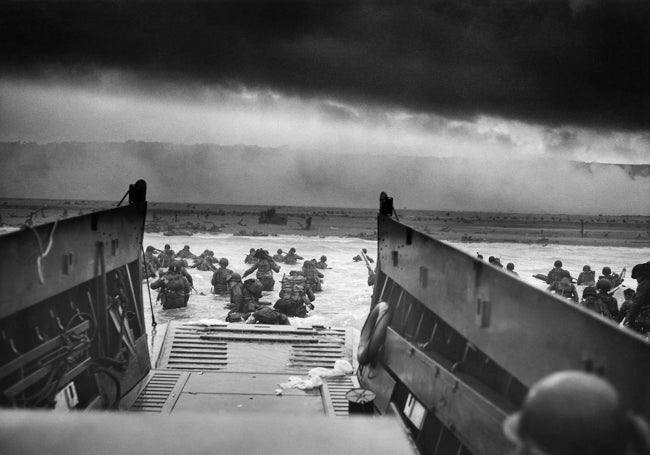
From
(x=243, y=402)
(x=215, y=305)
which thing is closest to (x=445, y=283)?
(x=243, y=402)

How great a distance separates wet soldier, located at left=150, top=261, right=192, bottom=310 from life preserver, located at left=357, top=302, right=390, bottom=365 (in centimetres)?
672

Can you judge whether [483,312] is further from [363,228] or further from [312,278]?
[363,228]

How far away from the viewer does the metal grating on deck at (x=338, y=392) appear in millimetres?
5008

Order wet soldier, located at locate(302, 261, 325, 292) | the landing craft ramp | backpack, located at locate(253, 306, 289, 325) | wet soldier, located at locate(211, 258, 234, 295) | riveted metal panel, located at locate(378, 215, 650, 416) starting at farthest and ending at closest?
wet soldier, located at locate(302, 261, 325, 292), wet soldier, located at locate(211, 258, 234, 295), backpack, located at locate(253, 306, 289, 325), the landing craft ramp, riveted metal panel, located at locate(378, 215, 650, 416)

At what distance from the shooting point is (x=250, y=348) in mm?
6746

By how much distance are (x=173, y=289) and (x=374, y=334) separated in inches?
279

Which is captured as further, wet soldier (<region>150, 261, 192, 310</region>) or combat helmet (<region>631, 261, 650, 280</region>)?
wet soldier (<region>150, 261, 192, 310</region>)

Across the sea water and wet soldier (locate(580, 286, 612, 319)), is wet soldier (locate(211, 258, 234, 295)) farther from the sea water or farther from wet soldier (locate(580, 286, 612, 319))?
wet soldier (locate(580, 286, 612, 319))

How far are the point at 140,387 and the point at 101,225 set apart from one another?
170 cm

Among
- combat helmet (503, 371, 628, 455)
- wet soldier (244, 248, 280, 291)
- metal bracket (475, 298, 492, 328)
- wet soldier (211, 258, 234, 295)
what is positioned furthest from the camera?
wet soldier (244, 248, 280, 291)

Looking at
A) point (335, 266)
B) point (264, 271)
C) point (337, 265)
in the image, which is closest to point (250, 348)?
point (264, 271)

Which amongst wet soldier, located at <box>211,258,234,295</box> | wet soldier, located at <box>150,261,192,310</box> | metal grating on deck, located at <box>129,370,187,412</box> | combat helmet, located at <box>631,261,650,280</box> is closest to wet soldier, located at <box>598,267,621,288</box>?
combat helmet, located at <box>631,261,650,280</box>

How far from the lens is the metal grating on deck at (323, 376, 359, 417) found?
5.01 meters

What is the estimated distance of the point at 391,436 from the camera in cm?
110
